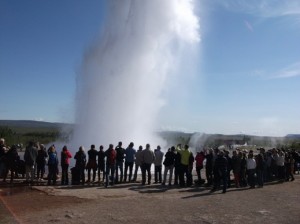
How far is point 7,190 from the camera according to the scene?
45.5ft

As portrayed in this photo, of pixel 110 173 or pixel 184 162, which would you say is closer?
pixel 184 162

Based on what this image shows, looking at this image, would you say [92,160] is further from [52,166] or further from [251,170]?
[251,170]

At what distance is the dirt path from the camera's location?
10.1 metres

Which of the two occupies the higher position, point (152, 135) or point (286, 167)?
point (152, 135)

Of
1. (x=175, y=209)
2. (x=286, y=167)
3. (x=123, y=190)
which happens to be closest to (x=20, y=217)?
(x=175, y=209)

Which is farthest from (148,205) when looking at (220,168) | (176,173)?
(176,173)

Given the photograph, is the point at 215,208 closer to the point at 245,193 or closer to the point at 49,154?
the point at 245,193

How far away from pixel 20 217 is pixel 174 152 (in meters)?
7.81

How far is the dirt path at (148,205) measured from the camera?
1013 centimetres

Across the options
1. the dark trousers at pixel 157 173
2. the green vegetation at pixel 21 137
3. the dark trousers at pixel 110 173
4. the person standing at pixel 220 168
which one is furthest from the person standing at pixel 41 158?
the green vegetation at pixel 21 137

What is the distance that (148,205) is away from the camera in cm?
1174

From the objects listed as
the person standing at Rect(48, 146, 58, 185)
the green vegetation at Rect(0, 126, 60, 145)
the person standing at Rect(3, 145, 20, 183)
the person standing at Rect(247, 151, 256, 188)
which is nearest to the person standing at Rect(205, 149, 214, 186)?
the person standing at Rect(247, 151, 256, 188)

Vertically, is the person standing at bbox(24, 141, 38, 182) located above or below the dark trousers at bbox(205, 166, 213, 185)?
above

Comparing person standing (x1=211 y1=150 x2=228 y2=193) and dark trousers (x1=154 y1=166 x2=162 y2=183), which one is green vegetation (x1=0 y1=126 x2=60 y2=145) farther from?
person standing (x1=211 y1=150 x2=228 y2=193)
